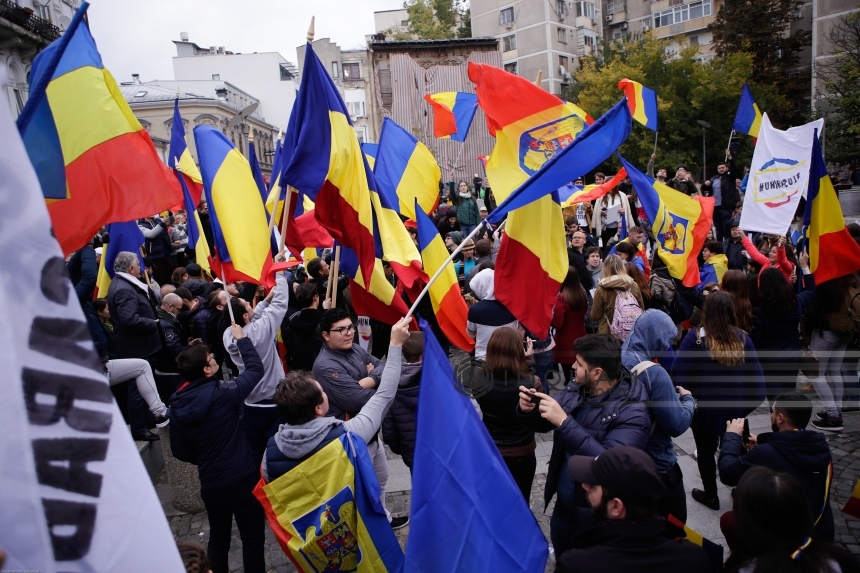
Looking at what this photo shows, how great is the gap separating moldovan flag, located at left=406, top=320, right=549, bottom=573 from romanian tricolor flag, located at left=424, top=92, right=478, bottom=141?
551 cm

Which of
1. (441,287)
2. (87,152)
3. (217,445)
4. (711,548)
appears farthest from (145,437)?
(711,548)

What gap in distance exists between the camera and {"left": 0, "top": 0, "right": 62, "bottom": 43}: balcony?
26.6 m

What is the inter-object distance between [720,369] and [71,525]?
4.08m

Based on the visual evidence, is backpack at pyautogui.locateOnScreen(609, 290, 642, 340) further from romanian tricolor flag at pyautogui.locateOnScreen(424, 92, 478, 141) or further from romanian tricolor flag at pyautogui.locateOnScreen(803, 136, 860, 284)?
romanian tricolor flag at pyautogui.locateOnScreen(424, 92, 478, 141)

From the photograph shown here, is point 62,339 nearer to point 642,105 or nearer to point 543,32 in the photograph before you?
point 642,105

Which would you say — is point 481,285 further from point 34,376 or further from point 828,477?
point 34,376

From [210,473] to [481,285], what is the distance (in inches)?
125

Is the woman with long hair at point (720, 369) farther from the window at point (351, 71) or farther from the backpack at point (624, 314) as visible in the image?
the window at point (351, 71)

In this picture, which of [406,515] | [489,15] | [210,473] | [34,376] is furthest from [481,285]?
[489,15]

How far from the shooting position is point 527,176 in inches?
185

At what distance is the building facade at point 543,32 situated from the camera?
4797 centimetres

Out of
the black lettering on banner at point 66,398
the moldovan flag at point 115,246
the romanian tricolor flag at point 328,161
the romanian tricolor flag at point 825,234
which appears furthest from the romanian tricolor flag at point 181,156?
the romanian tricolor flag at point 825,234

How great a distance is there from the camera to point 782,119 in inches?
1268

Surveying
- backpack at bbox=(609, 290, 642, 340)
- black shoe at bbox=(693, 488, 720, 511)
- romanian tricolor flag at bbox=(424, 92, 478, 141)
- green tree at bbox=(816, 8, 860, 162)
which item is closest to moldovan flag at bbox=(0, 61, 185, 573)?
black shoe at bbox=(693, 488, 720, 511)
